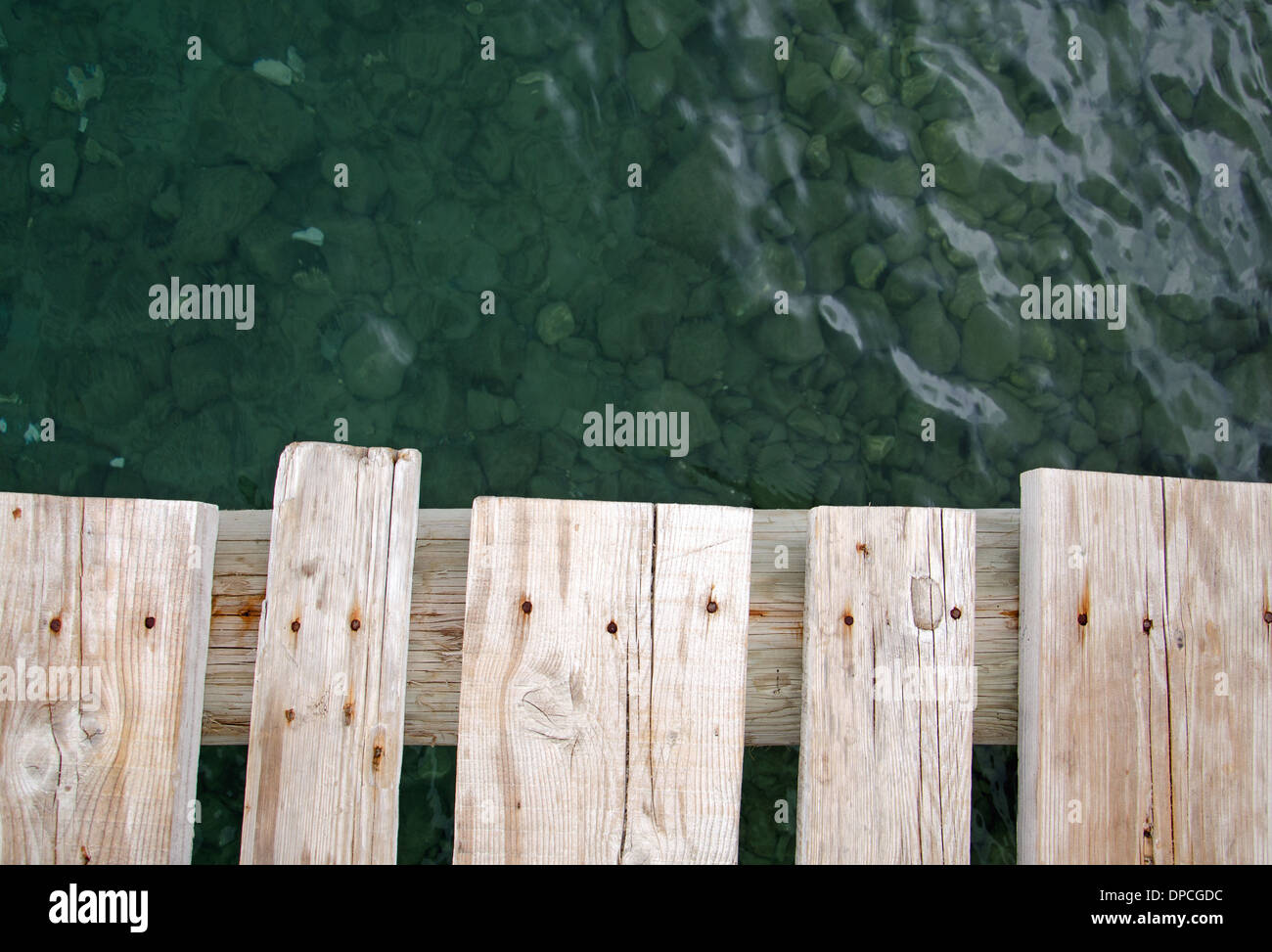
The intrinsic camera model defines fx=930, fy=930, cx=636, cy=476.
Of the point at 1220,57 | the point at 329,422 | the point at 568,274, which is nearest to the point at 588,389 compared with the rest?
the point at 568,274

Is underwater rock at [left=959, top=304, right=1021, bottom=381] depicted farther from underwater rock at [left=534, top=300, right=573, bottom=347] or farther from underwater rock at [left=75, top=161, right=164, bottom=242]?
underwater rock at [left=75, top=161, right=164, bottom=242]

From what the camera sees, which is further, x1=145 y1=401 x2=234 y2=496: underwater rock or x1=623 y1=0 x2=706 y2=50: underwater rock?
x1=623 y1=0 x2=706 y2=50: underwater rock

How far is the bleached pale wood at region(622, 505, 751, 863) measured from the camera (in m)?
1.38

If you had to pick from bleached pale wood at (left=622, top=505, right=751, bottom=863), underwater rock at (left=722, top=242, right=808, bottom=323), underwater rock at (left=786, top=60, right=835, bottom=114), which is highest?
underwater rock at (left=786, top=60, right=835, bottom=114)

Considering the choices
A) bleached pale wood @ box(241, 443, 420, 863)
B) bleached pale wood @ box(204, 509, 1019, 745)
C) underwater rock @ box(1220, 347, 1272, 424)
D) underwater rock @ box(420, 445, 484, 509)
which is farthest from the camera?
underwater rock @ box(1220, 347, 1272, 424)

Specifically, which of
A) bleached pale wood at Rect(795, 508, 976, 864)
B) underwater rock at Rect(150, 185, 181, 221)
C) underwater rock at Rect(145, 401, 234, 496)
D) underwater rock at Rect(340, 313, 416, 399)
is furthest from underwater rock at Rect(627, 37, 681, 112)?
bleached pale wood at Rect(795, 508, 976, 864)

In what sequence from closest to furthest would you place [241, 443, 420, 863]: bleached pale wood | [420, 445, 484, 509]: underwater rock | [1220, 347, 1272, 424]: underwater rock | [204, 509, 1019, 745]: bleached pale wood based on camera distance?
1. [241, 443, 420, 863]: bleached pale wood
2. [204, 509, 1019, 745]: bleached pale wood
3. [420, 445, 484, 509]: underwater rock
4. [1220, 347, 1272, 424]: underwater rock

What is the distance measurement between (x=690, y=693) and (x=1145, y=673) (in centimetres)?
72

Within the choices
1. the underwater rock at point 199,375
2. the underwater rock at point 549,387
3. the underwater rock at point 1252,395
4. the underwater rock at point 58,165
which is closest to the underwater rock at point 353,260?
the underwater rock at point 199,375

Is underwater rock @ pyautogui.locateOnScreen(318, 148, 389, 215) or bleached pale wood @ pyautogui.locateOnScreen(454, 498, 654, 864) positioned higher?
underwater rock @ pyautogui.locateOnScreen(318, 148, 389, 215)

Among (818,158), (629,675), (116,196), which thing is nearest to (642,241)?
(818,158)

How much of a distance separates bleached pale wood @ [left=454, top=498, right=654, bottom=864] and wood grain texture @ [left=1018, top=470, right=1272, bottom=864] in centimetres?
64
